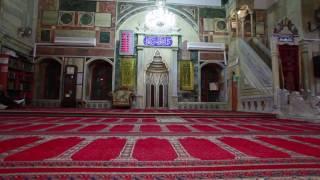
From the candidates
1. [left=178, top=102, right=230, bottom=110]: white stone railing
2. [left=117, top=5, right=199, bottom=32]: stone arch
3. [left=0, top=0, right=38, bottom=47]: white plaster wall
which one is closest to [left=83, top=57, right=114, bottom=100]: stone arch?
[left=117, top=5, right=199, bottom=32]: stone arch

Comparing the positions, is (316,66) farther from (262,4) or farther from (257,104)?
(262,4)

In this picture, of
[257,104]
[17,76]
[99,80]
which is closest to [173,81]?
[99,80]

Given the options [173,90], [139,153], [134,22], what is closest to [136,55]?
[134,22]

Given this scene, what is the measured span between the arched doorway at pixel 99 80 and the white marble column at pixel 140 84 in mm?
1375

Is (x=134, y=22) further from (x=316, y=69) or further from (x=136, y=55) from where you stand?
(x=316, y=69)

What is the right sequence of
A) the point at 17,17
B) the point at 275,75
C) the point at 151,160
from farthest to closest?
the point at 17,17 → the point at 275,75 → the point at 151,160

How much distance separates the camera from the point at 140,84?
9.66 m

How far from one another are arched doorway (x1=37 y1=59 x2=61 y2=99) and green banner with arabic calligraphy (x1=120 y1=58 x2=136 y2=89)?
3000mm

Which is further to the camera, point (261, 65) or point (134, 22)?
point (134, 22)

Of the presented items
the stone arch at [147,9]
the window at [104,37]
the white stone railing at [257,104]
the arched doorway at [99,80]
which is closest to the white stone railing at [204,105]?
the white stone railing at [257,104]

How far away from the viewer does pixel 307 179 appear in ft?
3.56

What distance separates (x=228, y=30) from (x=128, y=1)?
502 centimetres

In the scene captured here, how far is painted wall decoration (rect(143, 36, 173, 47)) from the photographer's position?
9.84 m

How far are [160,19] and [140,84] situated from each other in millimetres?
3008
